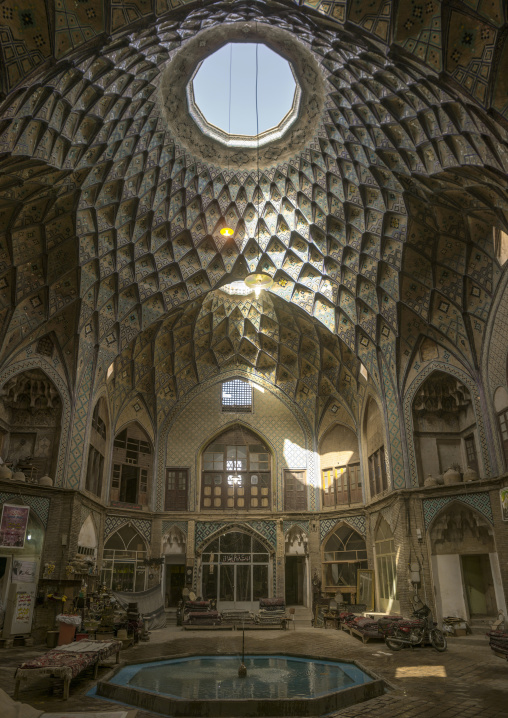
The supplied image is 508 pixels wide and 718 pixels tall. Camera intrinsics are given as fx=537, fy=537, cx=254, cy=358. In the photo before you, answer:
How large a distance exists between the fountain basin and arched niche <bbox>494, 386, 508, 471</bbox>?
7952mm

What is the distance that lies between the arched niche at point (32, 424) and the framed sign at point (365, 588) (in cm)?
1183

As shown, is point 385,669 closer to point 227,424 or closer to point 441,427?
point 441,427

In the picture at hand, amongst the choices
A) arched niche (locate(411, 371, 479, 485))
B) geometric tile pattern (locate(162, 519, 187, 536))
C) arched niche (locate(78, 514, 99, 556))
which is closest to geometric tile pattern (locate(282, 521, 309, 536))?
geometric tile pattern (locate(162, 519, 187, 536))

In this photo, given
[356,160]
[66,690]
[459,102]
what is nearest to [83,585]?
[66,690]

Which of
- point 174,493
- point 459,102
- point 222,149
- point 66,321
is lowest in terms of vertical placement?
point 174,493

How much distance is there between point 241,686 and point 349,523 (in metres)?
13.9

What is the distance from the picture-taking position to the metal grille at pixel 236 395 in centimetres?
2508

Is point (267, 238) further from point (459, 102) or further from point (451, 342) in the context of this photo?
point (459, 102)

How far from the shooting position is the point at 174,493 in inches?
935

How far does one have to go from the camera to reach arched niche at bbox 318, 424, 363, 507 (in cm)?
2280

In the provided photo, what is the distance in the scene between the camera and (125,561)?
21875 mm

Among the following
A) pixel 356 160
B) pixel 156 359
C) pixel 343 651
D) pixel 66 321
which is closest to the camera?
pixel 343 651

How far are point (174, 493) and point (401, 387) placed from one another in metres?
11.1

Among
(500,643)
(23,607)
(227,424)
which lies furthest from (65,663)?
(227,424)
